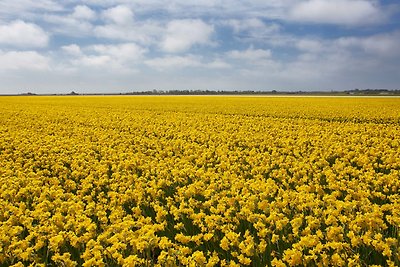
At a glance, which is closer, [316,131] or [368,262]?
[368,262]

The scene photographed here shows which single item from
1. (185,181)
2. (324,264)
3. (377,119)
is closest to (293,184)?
(185,181)

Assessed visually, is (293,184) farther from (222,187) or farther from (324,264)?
(324,264)

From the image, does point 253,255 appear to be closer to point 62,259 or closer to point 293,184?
point 62,259

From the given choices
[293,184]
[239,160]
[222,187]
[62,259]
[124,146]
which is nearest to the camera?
[62,259]

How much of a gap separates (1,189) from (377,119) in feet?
80.4

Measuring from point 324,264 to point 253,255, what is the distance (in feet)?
3.50

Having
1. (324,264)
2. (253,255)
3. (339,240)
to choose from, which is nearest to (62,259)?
(253,255)

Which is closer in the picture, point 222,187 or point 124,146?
point 222,187

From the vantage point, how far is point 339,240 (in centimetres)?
534

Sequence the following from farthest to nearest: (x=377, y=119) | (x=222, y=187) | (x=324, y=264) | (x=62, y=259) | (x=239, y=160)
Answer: (x=377, y=119) < (x=239, y=160) < (x=222, y=187) < (x=62, y=259) < (x=324, y=264)

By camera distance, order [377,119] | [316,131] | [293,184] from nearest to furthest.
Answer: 1. [293,184]
2. [316,131]
3. [377,119]

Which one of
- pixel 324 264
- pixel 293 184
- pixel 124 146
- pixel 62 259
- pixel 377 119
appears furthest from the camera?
pixel 377 119

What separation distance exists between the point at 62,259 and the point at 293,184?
586 cm

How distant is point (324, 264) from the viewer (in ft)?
15.6
